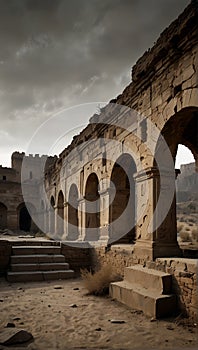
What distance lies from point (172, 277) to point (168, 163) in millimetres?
2352

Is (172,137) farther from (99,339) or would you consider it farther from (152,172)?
(99,339)

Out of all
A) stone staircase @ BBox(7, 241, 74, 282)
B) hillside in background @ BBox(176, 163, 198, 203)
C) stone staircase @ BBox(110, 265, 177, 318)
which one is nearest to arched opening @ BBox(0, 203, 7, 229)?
stone staircase @ BBox(7, 241, 74, 282)

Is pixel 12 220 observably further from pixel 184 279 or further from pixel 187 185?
pixel 187 185

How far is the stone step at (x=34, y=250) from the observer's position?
8.98m

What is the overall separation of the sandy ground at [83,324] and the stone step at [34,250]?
254 centimetres

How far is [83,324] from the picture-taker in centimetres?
446

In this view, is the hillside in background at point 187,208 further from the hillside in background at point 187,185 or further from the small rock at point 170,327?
the small rock at point 170,327

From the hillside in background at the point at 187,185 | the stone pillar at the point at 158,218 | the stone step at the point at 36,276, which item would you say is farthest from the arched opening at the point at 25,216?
the stone pillar at the point at 158,218

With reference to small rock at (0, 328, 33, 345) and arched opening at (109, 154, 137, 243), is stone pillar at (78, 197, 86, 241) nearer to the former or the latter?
arched opening at (109, 154, 137, 243)

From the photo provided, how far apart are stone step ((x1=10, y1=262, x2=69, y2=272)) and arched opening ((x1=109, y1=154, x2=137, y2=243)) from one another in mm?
1630

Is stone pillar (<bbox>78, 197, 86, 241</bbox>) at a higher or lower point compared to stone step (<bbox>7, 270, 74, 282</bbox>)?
higher

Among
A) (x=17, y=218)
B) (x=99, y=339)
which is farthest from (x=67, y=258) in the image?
(x=17, y=218)

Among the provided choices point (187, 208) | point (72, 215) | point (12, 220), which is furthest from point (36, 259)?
point (187, 208)

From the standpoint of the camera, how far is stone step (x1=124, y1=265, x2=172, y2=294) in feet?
16.3
